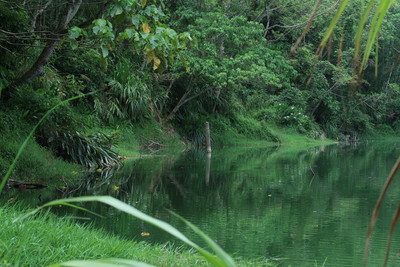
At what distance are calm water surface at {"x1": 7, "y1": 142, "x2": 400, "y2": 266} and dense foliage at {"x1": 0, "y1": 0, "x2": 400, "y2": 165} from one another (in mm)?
1560

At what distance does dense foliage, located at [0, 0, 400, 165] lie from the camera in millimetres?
7913

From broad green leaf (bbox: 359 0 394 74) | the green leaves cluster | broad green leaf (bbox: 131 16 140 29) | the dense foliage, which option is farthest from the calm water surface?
broad green leaf (bbox: 359 0 394 74)

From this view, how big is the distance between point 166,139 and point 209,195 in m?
10.3

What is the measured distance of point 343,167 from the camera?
14.7 meters

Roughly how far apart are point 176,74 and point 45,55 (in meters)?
10.5

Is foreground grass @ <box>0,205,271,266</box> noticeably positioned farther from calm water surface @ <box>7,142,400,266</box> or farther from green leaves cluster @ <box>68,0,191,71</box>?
green leaves cluster @ <box>68,0,191,71</box>

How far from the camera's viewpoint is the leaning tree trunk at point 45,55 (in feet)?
23.5

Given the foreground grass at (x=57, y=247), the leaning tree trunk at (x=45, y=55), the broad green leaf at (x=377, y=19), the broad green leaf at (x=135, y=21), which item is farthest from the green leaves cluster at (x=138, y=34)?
the broad green leaf at (x=377, y=19)

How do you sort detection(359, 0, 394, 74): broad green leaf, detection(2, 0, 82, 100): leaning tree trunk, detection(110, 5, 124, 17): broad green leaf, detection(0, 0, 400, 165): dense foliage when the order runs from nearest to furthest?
detection(359, 0, 394, 74): broad green leaf
detection(110, 5, 124, 17): broad green leaf
detection(2, 0, 82, 100): leaning tree trunk
detection(0, 0, 400, 165): dense foliage

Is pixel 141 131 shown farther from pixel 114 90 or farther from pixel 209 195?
pixel 209 195

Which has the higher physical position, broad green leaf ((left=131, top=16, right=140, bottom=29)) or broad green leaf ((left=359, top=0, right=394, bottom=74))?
broad green leaf ((left=359, top=0, right=394, bottom=74))

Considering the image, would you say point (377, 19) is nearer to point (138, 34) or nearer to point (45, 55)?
point (138, 34)

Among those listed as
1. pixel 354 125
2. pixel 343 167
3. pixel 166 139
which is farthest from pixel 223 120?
pixel 354 125

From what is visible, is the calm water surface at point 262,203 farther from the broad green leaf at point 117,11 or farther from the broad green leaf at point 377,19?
the broad green leaf at point 377,19
